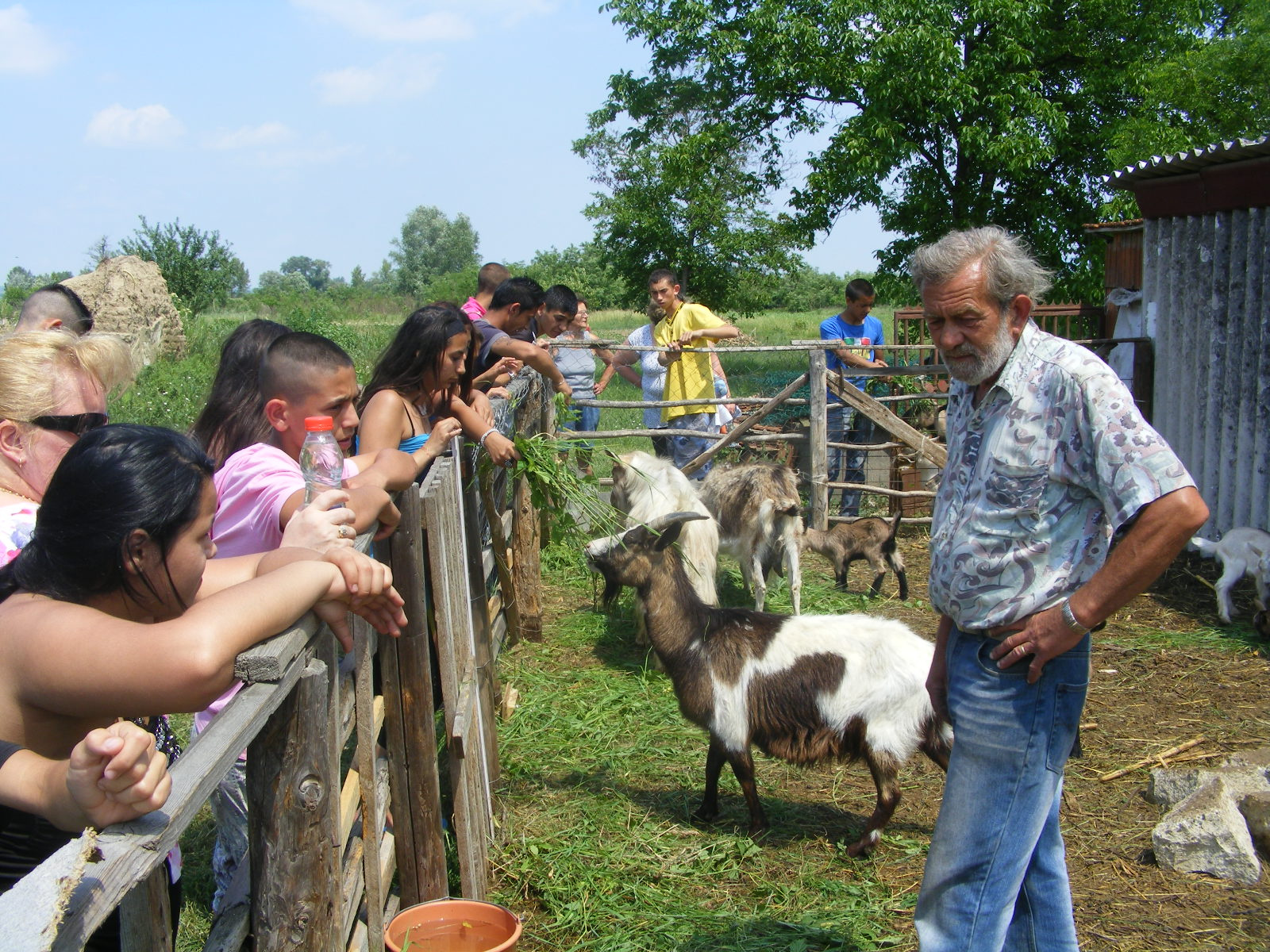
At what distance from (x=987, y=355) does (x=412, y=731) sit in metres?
2.13

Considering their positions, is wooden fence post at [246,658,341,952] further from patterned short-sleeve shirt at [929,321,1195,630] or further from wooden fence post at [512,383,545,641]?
wooden fence post at [512,383,545,641]

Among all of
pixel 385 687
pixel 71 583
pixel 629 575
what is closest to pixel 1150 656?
pixel 629 575

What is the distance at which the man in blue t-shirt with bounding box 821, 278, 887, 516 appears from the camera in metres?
9.77

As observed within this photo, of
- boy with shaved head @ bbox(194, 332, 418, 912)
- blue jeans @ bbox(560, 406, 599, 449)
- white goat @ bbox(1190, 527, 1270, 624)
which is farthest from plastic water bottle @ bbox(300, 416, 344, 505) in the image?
blue jeans @ bbox(560, 406, 599, 449)

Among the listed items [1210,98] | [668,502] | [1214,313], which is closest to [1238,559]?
[1214,313]

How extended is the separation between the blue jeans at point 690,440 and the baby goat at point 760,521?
6.04 feet

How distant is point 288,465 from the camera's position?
274 cm

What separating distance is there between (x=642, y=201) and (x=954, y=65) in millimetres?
9154

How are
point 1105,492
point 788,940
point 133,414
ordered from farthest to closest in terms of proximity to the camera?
point 133,414
point 788,940
point 1105,492

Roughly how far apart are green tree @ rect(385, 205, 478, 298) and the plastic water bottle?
9152cm

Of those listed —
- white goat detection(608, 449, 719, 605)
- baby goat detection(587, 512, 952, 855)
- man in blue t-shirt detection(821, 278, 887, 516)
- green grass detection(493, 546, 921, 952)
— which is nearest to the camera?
green grass detection(493, 546, 921, 952)

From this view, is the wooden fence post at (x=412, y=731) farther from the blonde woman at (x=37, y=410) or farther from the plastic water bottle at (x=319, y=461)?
the blonde woman at (x=37, y=410)

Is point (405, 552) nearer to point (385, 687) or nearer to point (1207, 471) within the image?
point (385, 687)

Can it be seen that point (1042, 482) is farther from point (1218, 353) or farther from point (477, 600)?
point (1218, 353)
